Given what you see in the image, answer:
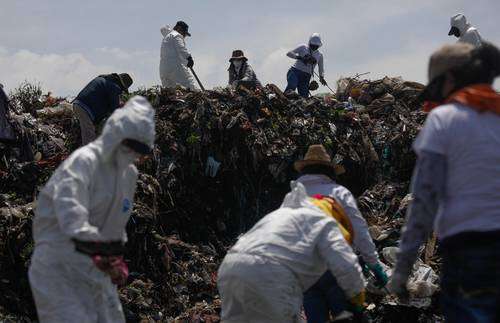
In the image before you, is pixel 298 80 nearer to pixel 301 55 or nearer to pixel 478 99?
pixel 301 55

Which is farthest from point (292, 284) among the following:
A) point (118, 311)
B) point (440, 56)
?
point (440, 56)

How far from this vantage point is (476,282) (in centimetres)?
330

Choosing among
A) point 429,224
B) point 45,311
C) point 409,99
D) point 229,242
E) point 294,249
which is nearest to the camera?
point 429,224

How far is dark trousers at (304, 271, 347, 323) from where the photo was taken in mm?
5457

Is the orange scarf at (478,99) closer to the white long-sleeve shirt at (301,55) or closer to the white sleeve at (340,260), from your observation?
the white sleeve at (340,260)

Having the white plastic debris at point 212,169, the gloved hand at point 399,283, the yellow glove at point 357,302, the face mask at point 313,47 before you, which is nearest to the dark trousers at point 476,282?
the gloved hand at point 399,283

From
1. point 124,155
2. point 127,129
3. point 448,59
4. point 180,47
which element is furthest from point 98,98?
point 448,59

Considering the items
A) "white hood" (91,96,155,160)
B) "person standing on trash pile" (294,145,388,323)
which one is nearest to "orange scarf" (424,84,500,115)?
"white hood" (91,96,155,160)

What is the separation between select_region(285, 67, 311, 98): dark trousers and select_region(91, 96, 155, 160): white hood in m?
9.14

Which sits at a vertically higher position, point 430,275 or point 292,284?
point 292,284

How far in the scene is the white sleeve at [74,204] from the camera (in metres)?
3.99

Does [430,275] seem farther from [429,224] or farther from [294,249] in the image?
[429,224]

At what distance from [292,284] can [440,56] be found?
1743 millimetres

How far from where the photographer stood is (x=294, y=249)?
454 cm
